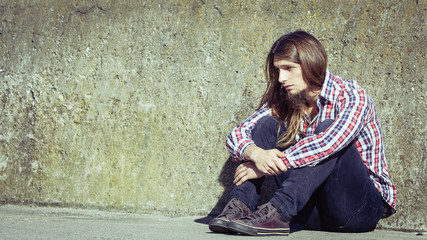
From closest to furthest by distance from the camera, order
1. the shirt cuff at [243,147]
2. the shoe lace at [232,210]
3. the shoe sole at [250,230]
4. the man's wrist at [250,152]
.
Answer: the shoe sole at [250,230] < the shoe lace at [232,210] < the man's wrist at [250,152] < the shirt cuff at [243,147]

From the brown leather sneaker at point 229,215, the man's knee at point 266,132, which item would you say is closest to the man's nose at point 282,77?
the man's knee at point 266,132

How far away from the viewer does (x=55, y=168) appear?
405 cm

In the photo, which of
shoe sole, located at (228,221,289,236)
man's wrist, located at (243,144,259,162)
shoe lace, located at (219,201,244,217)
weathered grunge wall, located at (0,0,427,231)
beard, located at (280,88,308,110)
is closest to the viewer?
shoe sole, located at (228,221,289,236)

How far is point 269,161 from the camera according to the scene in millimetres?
2918

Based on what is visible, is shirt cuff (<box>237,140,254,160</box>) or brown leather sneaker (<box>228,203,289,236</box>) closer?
brown leather sneaker (<box>228,203,289,236</box>)

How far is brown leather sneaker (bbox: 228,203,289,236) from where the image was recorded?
2.71m

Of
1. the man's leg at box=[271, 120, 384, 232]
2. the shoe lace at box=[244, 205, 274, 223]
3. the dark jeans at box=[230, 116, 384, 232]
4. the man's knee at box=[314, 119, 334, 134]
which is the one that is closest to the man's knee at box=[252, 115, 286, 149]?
the dark jeans at box=[230, 116, 384, 232]

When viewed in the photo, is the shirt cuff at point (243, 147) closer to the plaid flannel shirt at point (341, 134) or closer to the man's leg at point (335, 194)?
the plaid flannel shirt at point (341, 134)

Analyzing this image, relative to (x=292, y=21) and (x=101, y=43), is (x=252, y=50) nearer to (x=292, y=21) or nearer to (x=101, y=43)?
(x=292, y=21)

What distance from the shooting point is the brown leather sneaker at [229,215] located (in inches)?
108

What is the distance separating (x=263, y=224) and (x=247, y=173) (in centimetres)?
41

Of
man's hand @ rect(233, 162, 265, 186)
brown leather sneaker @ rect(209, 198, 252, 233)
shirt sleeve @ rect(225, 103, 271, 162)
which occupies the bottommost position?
brown leather sneaker @ rect(209, 198, 252, 233)

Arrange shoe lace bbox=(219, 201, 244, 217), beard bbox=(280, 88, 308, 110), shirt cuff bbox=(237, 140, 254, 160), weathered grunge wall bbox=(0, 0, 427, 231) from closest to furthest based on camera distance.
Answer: shoe lace bbox=(219, 201, 244, 217)
shirt cuff bbox=(237, 140, 254, 160)
beard bbox=(280, 88, 308, 110)
weathered grunge wall bbox=(0, 0, 427, 231)

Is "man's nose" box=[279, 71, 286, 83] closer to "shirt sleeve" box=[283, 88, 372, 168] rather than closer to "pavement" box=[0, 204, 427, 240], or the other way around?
"shirt sleeve" box=[283, 88, 372, 168]
